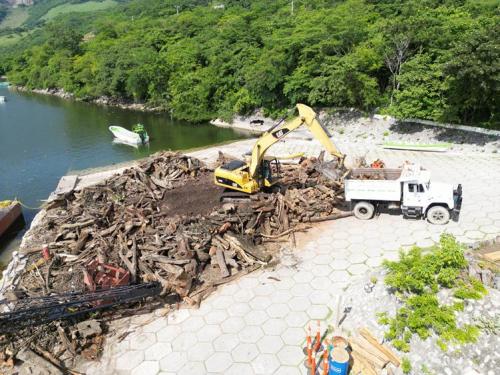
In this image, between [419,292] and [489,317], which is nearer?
[489,317]

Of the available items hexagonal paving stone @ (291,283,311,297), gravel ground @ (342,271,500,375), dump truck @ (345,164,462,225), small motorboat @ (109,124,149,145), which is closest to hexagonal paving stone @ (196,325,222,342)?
hexagonal paving stone @ (291,283,311,297)

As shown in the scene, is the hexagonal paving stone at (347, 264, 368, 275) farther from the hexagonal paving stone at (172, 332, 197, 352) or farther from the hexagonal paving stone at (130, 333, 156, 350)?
the hexagonal paving stone at (130, 333, 156, 350)

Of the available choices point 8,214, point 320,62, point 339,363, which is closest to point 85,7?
point 320,62

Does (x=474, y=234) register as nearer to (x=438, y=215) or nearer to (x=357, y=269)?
(x=438, y=215)

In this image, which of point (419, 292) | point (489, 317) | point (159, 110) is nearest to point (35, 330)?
point (419, 292)

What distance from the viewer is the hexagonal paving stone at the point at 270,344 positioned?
9828 mm

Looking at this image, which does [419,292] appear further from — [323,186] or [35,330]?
[35,330]

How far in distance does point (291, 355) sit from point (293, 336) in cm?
65

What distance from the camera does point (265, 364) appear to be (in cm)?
941

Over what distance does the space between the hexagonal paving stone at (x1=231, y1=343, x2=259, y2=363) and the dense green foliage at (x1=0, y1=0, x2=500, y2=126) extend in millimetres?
21229

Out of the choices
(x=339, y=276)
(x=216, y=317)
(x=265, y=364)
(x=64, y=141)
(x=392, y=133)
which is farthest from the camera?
(x=64, y=141)

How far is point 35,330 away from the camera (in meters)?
10.6

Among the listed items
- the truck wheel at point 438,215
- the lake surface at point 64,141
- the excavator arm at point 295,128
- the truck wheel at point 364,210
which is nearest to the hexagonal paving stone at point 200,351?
the excavator arm at point 295,128

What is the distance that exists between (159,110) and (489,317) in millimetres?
51031
